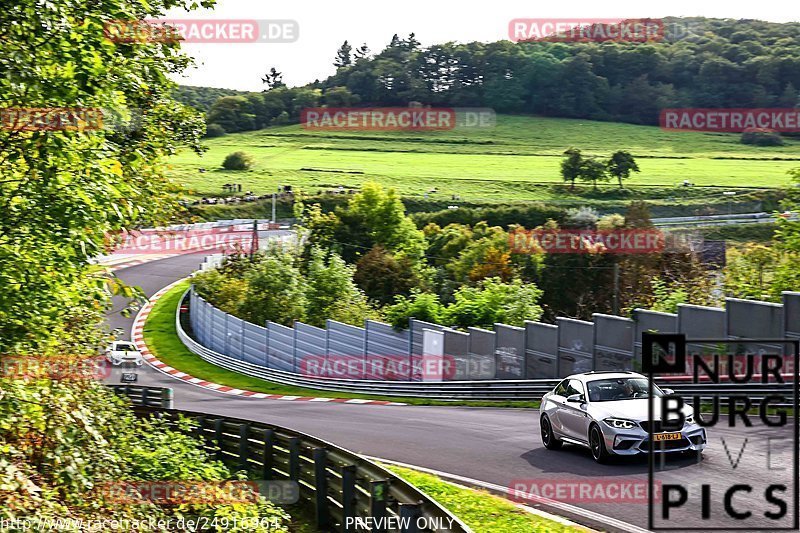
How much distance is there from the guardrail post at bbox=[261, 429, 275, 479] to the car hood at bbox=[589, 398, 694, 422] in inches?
219

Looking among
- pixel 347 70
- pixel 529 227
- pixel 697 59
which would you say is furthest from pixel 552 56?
pixel 529 227

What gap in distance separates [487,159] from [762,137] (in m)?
42.0

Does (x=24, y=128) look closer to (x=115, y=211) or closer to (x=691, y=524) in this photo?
(x=115, y=211)

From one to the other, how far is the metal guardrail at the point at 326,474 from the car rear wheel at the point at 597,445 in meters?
4.36

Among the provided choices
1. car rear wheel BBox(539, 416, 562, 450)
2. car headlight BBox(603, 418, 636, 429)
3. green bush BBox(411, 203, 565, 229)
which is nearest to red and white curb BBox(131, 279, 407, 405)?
car rear wheel BBox(539, 416, 562, 450)

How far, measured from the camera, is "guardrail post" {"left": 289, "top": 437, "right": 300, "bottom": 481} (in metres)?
15.4

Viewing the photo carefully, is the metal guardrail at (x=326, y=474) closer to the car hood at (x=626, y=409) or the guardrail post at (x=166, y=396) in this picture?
the guardrail post at (x=166, y=396)

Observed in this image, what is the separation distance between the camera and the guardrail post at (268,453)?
53.7 feet

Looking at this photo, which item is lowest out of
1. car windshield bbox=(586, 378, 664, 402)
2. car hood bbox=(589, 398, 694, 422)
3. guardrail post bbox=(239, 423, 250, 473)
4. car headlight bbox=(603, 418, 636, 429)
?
guardrail post bbox=(239, 423, 250, 473)

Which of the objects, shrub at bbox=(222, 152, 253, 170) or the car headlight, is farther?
shrub at bbox=(222, 152, 253, 170)

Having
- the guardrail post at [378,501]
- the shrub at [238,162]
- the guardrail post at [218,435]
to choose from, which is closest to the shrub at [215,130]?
the shrub at [238,162]

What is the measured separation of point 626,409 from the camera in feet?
49.6

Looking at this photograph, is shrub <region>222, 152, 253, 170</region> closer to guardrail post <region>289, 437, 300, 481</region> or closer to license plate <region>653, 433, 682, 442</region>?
guardrail post <region>289, 437, 300, 481</region>

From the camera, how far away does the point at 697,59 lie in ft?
506
